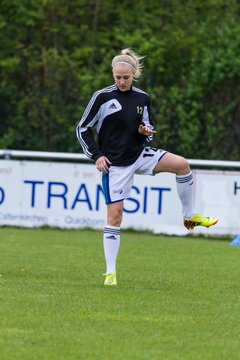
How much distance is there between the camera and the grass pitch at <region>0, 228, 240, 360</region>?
6.61 metres

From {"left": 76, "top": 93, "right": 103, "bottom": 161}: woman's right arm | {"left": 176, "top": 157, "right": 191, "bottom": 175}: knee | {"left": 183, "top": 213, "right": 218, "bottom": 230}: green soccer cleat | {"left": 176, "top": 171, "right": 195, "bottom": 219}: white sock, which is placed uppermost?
{"left": 76, "top": 93, "right": 103, "bottom": 161}: woman's right arm

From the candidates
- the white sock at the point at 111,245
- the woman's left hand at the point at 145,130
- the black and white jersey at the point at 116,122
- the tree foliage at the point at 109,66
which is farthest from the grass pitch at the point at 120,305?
the tree foliage at the point at 109,66

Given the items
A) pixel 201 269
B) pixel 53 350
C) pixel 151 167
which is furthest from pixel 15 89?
pixel 53 350

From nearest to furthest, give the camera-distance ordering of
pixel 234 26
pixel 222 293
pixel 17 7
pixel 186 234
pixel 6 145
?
pixel 222 293
pixel 186 234
pixel 6 145
pixel 234 26
pixel 17 7

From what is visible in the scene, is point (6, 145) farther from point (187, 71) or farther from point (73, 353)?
point (73, 353)

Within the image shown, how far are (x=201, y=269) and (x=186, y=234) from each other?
5770 millimetres

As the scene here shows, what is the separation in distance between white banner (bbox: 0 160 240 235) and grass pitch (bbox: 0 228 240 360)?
10.3 ft

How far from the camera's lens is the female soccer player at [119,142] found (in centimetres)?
979

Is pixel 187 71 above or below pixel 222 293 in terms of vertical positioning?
above

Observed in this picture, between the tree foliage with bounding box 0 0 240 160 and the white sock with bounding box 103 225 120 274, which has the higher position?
the tree foliage with bounding box 0 0 240 160

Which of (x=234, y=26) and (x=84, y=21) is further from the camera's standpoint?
(x=84, y=21)

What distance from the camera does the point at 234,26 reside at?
22.8 m

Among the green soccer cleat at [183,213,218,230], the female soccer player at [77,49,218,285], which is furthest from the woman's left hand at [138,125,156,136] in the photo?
the green soccer cleat at [183,213,218,230]

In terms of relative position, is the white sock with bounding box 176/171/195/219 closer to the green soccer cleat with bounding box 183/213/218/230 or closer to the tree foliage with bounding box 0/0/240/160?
the green soccer cleat with bounding box 183/213/218/230
